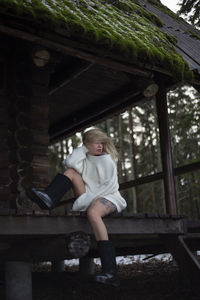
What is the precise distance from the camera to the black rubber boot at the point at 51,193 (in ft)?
14.9

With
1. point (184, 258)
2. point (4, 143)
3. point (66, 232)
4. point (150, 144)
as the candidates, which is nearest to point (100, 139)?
point (66, 232)

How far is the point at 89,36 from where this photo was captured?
5652 mm

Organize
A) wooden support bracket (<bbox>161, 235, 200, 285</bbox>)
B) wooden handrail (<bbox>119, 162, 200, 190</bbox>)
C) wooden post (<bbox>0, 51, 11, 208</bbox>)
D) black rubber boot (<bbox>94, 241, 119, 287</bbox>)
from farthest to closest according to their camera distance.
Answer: wooden handrail (<bbox>119, 162, 200, 190</bbox>) < wooden post (<bbox>0, 51, 11, 208</bbox>) < wooden support bracket (<bbox>161, 235, 200, 285</bbox>) < black rubber boot (<bbox>94, 241, 119, 287</bbox>)

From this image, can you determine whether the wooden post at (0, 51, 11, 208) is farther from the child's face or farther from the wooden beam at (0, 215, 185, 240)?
the wooden beam at (0, 215, 185, 240)

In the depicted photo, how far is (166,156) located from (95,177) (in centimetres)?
299

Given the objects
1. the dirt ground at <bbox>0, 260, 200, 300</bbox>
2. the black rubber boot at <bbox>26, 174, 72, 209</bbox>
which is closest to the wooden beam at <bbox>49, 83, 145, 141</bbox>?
the dirt ground at <bbox>0, 260, 200, 300</bbox>

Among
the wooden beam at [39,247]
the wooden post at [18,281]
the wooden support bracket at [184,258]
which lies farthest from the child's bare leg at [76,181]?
the wooden support bracket at [184,258]

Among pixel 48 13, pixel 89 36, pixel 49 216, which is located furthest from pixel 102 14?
pixel 49 216

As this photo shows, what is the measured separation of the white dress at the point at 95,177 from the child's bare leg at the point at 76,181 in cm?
4

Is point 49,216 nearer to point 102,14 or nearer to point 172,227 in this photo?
point 172,227

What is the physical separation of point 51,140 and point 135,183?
3.87m

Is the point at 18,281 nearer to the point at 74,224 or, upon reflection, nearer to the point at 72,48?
the point at 74,224

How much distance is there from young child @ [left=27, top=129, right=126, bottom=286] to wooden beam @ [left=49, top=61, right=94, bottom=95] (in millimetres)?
2543

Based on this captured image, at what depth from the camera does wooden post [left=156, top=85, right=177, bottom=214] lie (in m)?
7.53
